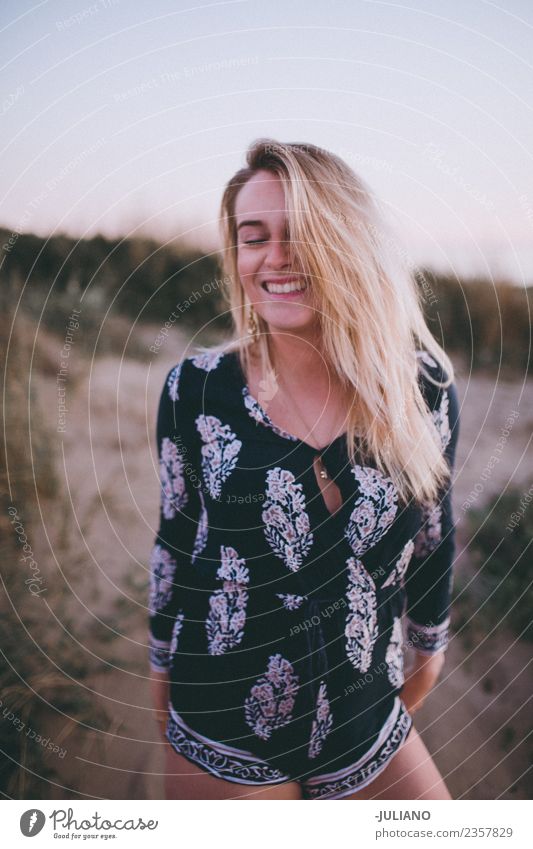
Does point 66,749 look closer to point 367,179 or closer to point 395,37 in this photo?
point 367,179

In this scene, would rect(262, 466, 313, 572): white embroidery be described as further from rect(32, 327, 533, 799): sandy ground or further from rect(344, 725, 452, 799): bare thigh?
rect(32, 327, 533, 799): sandy ground

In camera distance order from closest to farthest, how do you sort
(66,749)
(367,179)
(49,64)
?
(367,179), (49,64), (66,749)

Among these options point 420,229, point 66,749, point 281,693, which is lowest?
point 66,749

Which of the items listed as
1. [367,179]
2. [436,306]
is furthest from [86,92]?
[436,306]

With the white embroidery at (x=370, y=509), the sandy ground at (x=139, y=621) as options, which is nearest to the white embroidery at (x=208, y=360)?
the white embroidery at (x=370, y=509)

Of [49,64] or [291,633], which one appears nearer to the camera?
[291,633]

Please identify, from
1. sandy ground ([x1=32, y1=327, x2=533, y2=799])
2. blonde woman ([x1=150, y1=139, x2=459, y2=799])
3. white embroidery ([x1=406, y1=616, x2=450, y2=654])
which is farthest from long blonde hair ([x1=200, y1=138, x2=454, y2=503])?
sandy ground ([x1=32, y1=327, x2=533, y2=799])

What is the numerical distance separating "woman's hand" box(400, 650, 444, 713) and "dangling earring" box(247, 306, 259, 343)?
58cm

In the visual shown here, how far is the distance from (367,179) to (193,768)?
2.79 ft

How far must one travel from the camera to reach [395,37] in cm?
84

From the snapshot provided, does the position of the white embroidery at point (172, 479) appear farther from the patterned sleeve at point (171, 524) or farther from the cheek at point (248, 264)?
the cheek at point (248, 264)

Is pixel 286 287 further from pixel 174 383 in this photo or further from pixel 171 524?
pixel 171 524

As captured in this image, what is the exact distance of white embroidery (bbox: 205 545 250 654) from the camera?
77cm
